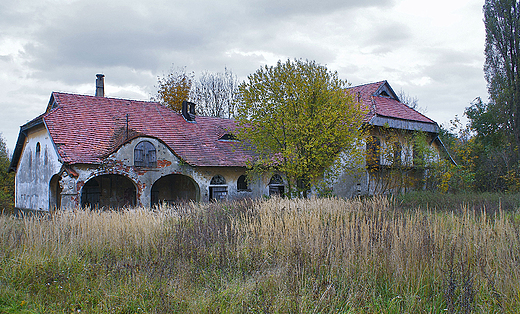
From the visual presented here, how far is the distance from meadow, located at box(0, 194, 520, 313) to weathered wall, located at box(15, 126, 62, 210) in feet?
34.5

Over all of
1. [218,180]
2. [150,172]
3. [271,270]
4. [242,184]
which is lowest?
[271,270]

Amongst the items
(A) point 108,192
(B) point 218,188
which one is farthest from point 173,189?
(A) point 108,192

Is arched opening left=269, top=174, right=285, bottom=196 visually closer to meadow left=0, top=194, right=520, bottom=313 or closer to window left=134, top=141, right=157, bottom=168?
window left=134, top=141, right=157, bottom=168

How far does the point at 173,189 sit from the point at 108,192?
3.30 meters

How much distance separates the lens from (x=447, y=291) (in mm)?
4070

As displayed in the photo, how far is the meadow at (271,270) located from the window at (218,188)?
Result: 1157 cm

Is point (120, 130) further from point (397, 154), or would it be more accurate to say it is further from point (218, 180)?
point (397, 154)

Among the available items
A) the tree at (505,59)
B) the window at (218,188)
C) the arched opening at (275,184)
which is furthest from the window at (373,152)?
the tree at (505,59)

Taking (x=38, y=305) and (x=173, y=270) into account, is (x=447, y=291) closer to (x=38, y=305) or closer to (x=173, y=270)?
(x=173, y=270)

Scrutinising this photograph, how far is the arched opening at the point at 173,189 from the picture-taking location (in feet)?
63.8

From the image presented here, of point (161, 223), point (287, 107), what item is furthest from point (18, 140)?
point (161, 223)

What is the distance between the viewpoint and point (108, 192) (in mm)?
18438

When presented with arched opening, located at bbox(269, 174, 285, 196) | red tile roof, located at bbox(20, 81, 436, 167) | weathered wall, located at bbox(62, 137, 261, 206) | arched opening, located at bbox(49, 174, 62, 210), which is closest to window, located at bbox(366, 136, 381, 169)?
red tile roof, located at bbox(20, 81, 436, 167)

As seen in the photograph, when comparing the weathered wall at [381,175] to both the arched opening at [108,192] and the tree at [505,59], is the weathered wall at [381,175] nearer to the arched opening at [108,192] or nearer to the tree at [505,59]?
the tree at [505,59]
